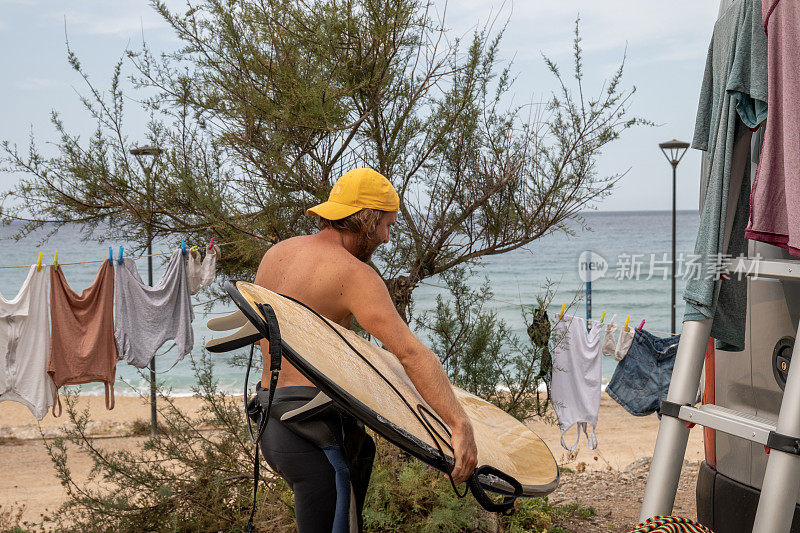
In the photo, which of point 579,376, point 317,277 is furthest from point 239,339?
point 579,376

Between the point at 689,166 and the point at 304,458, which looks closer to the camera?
the point at 304,458

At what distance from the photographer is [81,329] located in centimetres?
578

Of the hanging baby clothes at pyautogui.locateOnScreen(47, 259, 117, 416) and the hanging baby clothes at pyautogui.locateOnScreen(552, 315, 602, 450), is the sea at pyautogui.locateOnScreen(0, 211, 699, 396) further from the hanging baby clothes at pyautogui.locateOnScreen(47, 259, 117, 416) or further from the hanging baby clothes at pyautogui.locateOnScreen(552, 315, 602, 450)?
the hanging baby clothes at pyautogui.locateOnScreen(47, 259, 117, 416)

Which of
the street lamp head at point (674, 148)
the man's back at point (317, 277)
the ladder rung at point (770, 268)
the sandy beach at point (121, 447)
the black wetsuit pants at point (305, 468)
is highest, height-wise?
the street lamp head at point (674, 148)

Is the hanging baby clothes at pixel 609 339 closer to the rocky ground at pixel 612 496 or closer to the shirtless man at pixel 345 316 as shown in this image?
the rocky ground at pixel 612 496

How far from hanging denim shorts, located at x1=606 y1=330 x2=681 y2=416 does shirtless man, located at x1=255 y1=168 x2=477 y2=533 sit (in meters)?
5.48

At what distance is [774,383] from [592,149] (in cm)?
346

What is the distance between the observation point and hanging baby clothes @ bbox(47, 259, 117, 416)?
5.71 meters

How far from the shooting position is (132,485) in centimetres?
474

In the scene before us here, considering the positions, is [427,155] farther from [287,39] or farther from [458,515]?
[458,515]

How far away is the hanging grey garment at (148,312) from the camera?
5.82m

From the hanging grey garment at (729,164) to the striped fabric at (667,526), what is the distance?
64cm

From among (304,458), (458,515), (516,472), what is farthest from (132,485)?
(516,472)

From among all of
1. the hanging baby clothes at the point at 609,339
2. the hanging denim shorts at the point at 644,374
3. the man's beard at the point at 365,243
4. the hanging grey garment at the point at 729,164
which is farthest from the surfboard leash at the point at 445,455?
the hanging denim shorts at the point at 644,374
